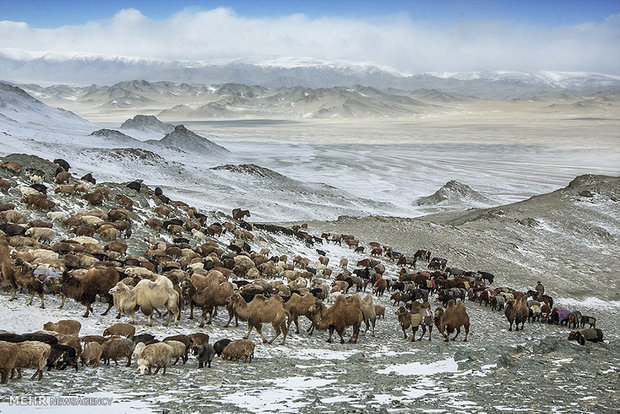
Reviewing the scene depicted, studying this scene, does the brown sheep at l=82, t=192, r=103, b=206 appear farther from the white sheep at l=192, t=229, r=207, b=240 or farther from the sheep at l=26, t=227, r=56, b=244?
the sheep at l=26, t=227, r=56, b=244

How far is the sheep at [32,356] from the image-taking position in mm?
8648

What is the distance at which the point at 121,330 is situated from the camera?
432 inches

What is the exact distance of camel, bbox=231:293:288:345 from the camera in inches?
496

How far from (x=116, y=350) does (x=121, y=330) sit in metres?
0.95

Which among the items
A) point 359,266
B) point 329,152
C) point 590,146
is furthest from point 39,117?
point 590,146

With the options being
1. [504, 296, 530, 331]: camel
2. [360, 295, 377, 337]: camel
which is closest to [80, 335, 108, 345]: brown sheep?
[360, 295, 377, 337]: camel

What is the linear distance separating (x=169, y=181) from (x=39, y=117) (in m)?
62.3

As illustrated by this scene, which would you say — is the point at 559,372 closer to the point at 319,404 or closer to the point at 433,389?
the point at 433,389

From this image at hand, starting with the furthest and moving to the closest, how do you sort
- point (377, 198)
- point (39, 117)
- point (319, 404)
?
1. point (39, 117)
2. point (377, 198)
3. point (319, 404)

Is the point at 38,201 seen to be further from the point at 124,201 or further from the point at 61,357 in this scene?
the point at 61,357

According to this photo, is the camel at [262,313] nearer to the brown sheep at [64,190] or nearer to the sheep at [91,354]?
the sheep at [91,354]

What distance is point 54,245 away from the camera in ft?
51.9

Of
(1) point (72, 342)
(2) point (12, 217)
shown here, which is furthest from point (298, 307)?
(2) point (12, 217)

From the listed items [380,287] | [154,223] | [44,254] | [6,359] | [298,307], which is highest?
[44,254]
